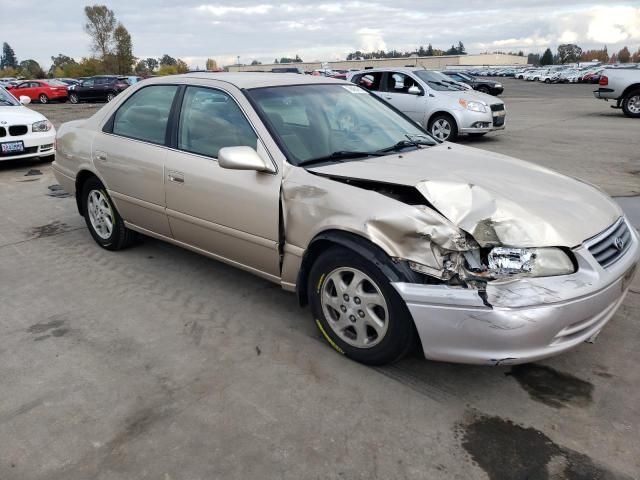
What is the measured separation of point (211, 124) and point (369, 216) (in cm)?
160

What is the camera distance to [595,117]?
15.7 meters

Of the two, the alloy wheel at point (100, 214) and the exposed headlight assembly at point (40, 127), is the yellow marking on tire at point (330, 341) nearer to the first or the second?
the alloy wheel at point (100, 214)

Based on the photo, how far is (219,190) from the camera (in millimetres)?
3576

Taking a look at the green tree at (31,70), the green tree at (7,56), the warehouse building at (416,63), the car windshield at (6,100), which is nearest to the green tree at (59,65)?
the green tree at (31,70)

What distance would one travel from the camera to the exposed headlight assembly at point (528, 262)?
2555 millimetres

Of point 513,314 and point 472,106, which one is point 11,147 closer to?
point 472,106

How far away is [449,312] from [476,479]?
2.41ft

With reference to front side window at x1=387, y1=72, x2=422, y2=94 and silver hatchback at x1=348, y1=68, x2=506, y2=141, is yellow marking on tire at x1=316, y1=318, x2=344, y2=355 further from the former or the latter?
front side window at x1=387, y1=72, x2=422, y2=94

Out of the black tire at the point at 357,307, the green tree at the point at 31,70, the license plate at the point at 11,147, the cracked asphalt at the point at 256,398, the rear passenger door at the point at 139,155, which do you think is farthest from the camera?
the green tree at the point at 31,70

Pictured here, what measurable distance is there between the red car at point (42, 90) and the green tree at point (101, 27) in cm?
4808

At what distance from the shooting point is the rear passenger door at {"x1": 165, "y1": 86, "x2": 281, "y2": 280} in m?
3.37

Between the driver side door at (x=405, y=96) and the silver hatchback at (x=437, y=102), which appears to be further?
the driver side door at (x=405, y=96)

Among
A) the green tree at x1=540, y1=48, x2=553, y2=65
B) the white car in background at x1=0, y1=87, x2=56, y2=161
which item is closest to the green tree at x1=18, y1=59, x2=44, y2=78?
the white car in background at x1=0, y1=87, x2=56, y2=161

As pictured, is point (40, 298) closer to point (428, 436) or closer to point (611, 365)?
point (428, 436)
